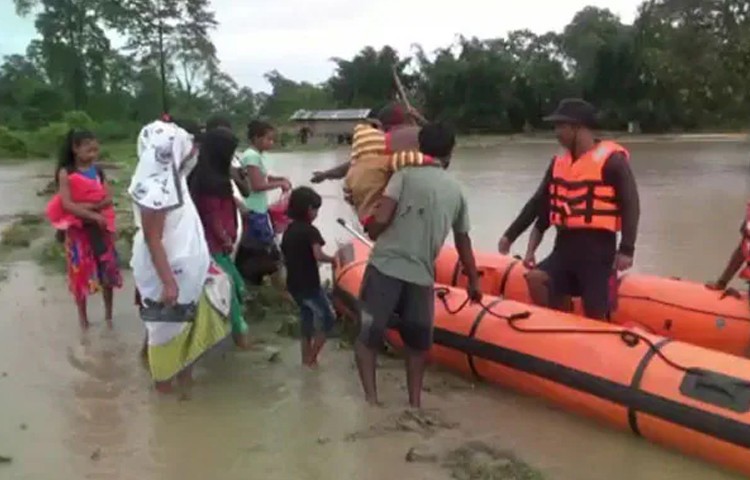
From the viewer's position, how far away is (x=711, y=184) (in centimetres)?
1953

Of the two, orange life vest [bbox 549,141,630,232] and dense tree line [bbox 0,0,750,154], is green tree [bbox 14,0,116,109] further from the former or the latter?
orange life vest [bbox 549,141,630,232]

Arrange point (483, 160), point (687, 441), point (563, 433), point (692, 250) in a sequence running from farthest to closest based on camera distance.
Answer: point (483, 160) < point (692, 250) < point (563, 433) < point (687, 441)

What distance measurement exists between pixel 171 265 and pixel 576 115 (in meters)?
2.17

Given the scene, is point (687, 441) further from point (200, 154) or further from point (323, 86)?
point (323, 86)

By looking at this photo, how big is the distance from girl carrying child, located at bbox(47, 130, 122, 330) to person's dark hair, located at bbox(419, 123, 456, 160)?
8.60 feet

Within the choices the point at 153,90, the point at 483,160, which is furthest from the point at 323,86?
the point at 483,160

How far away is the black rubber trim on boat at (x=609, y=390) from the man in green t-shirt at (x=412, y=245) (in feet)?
1.80

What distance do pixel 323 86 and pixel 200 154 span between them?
59.0 metres

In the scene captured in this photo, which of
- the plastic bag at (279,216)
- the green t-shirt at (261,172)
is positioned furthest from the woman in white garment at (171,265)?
the plastic bag at (279,216)

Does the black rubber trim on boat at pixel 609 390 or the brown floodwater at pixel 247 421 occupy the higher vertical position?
the black rubber trim on boat at pixel 609 390

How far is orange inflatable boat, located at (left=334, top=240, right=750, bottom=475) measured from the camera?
162 inches

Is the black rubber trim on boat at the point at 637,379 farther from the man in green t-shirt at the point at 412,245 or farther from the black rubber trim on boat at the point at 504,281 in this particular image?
the black rubber trim on boat at the point at 504,281

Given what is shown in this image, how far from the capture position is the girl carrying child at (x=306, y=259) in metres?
5.41

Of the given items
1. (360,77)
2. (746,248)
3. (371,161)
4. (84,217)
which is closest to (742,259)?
(746,248)
